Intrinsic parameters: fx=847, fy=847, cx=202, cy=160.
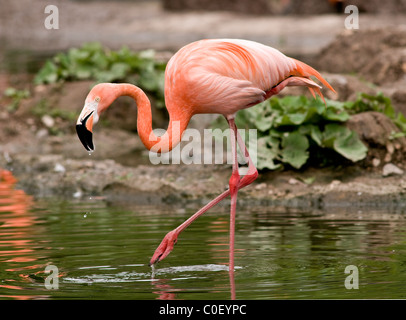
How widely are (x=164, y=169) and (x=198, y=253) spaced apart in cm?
335

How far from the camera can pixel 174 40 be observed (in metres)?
29.9

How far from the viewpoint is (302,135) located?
355 inches

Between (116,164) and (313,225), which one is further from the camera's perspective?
(116,164)

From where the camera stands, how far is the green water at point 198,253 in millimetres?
5367

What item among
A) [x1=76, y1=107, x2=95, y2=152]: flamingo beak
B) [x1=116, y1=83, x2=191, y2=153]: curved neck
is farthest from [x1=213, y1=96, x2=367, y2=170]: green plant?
[x1=76, y1=107, x2=95, y2=152]: flamingo beak

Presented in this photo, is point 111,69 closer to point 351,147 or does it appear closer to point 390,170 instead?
point 351,147

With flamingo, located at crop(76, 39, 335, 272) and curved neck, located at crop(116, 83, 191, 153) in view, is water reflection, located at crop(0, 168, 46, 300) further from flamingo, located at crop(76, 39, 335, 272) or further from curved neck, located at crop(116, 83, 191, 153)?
curved neck, located at crop(116, 83, 191, 153)

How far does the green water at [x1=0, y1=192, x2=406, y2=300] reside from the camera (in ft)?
17.6

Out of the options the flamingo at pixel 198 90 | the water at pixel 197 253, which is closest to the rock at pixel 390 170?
the water at pixel 197 253

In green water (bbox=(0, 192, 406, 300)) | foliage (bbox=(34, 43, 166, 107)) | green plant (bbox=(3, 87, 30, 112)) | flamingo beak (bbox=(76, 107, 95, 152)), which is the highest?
foliage (bbox=(34, 43, 166, 107))

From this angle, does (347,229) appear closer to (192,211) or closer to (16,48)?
(192,211)

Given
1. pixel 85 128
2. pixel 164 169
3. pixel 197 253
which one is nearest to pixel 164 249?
pixel 197 253
